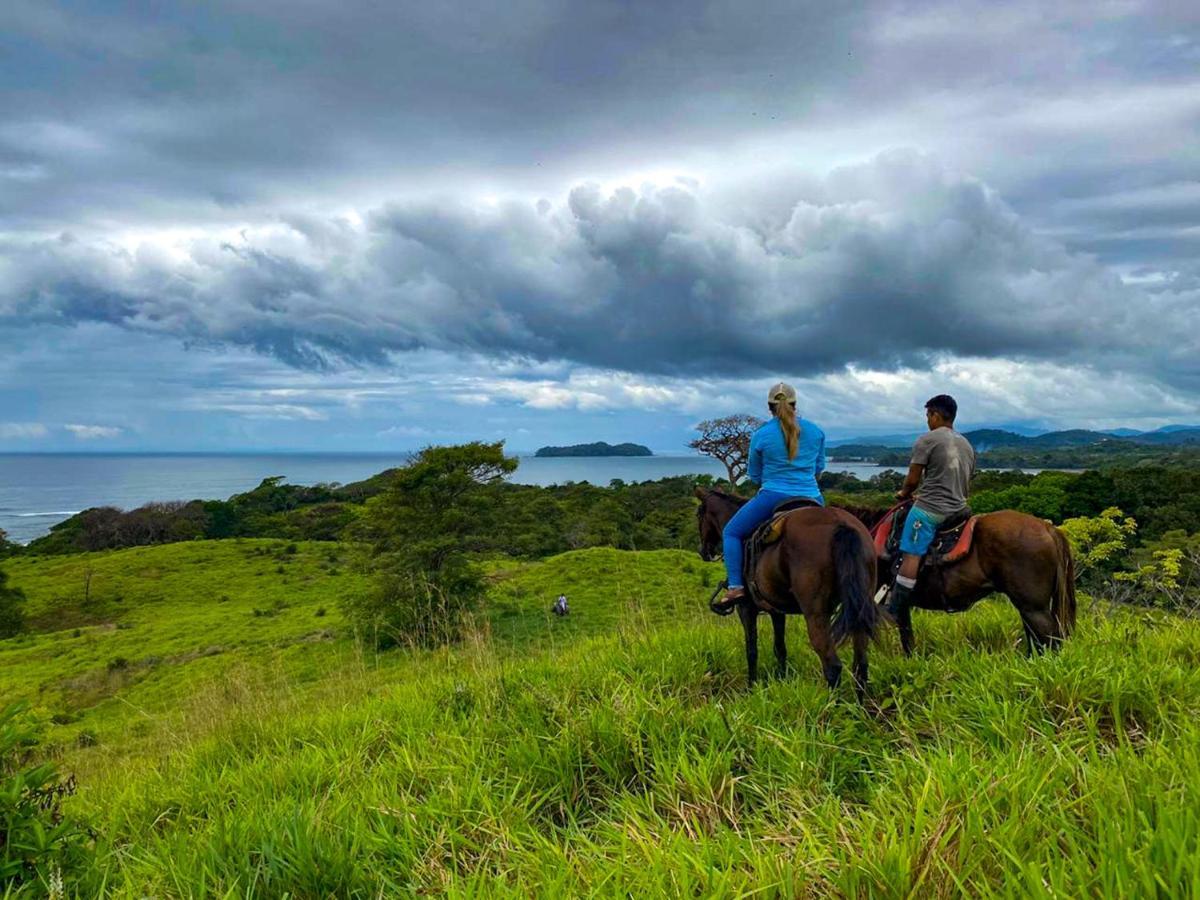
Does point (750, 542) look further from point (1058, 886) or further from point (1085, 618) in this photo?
point (1058, 886)

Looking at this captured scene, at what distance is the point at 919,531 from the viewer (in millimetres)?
6695

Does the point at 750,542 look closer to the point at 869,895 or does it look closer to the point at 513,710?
the point at 513,710

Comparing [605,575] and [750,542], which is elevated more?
[750,542]

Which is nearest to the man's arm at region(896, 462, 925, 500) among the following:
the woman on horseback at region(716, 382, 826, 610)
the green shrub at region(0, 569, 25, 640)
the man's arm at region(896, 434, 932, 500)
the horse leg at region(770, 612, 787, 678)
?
the man's arm at region(896, 434, 932, 500)

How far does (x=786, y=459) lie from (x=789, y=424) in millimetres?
372

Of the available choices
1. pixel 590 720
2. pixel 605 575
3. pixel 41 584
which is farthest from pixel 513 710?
pixel 41 584

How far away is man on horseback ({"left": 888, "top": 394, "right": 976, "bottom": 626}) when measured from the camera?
21.4ft

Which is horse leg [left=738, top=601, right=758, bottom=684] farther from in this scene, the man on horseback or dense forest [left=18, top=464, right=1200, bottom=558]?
dense forest [left=18, top=464, right=1200, bottom=558]

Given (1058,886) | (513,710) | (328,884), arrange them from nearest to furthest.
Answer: (1058,886)
(328,884)
(513,710)

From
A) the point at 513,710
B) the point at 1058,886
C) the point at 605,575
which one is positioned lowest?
the point at 605,575

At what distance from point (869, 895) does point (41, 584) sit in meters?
69.4

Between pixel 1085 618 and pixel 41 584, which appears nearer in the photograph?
pixel 1085 618

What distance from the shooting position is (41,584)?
5172 cm

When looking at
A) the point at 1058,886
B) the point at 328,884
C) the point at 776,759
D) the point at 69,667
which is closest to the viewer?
the point at 1058,886
